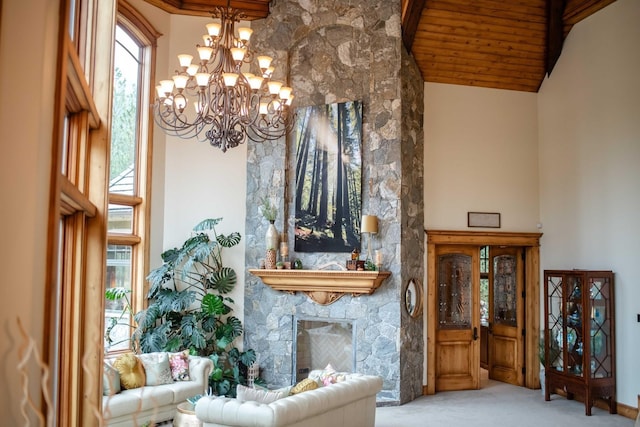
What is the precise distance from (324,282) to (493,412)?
106 inches

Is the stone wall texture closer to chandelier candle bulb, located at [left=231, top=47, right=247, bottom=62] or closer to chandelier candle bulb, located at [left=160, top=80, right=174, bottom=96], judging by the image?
chandelier candle bulb, located at [left=160, top=80, right=174, bottom=96]

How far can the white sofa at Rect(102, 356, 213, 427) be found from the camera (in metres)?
6.25

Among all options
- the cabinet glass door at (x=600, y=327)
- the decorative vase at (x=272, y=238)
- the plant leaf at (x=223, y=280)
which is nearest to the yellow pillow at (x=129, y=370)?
the plant leaf at (x=223, y=280)

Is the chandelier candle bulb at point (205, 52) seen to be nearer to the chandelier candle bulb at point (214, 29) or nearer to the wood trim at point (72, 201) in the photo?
the chandelier candle bulb at point (214, 29)

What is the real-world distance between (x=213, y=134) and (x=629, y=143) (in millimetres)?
5281

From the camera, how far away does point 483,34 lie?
880 cm

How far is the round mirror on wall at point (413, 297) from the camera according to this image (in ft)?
27.9

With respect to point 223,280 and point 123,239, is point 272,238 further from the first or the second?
point 123,239

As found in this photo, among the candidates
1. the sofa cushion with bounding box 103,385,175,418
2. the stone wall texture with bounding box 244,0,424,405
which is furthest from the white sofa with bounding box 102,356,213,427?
the stone wall texture with bounding box 244,0,424,405

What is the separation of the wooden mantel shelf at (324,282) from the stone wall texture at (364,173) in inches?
5.8

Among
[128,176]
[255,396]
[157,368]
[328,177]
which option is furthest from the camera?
[328,177]

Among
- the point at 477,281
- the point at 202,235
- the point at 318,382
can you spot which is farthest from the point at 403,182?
the point at 318,382

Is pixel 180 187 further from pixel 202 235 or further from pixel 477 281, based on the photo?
pixel 477 281

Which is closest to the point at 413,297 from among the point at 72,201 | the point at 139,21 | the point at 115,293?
the point at 115,293
